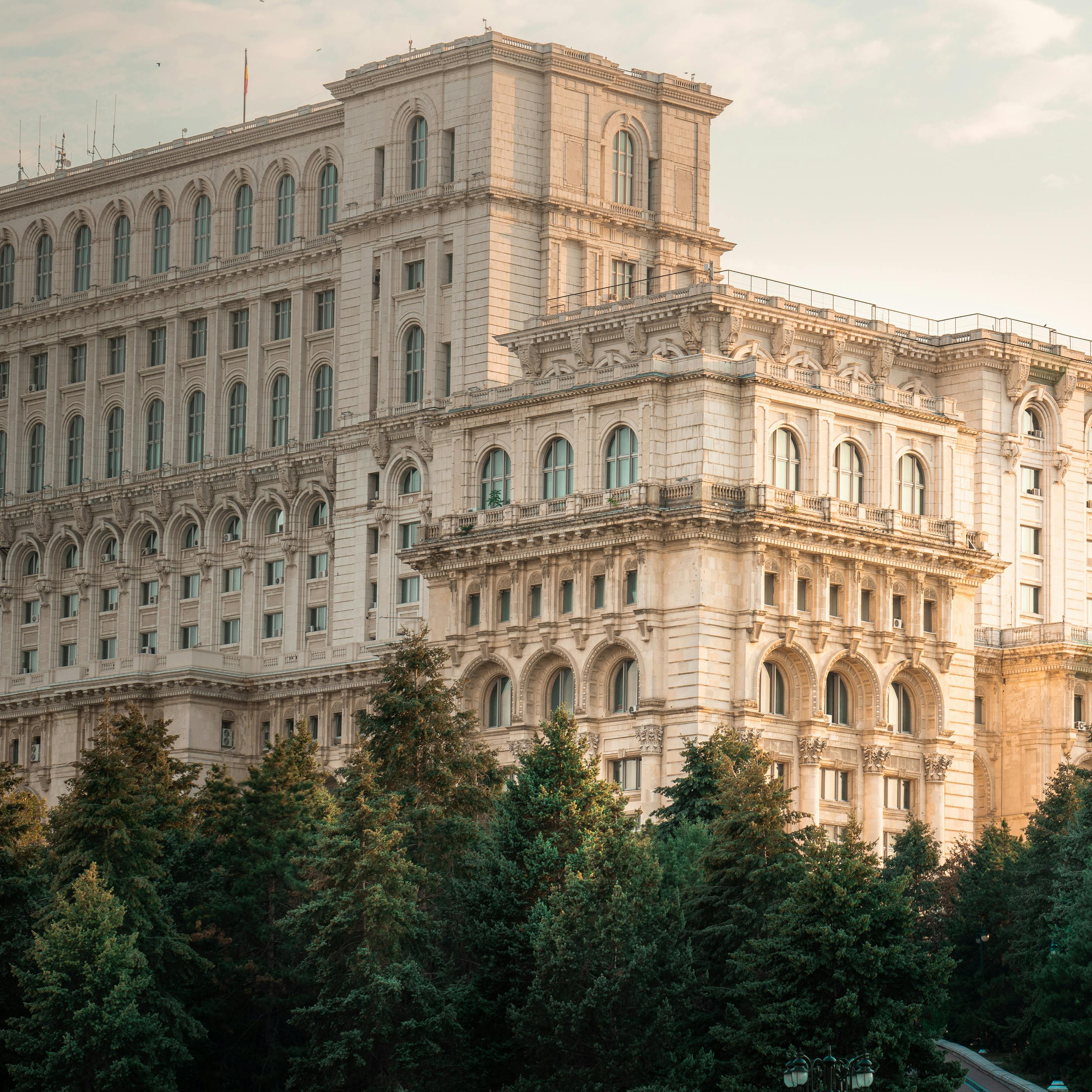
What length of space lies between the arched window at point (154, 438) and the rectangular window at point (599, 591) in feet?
150

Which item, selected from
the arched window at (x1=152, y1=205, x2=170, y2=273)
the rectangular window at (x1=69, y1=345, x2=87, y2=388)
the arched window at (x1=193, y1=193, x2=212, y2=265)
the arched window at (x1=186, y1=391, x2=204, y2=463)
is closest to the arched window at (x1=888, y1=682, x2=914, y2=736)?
the arched window at (x1=186, y1=391, x2=204, y2=463)

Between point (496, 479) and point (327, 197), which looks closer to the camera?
point (496, 479)

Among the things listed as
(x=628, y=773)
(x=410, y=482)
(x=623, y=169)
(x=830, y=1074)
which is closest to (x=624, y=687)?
(x=628, y=773)

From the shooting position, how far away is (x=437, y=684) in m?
105

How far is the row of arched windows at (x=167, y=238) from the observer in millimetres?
158375

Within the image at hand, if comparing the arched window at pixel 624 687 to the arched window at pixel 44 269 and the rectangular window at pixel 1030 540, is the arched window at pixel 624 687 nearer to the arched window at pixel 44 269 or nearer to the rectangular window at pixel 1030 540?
the rectangular window at pixel 1030 540

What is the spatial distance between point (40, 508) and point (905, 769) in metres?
60.2

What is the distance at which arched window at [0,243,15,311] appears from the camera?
578 feet

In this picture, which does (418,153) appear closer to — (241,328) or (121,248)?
(241,328)

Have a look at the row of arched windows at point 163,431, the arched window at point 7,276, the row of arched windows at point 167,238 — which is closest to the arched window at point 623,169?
the row of arched windows at point 167,238

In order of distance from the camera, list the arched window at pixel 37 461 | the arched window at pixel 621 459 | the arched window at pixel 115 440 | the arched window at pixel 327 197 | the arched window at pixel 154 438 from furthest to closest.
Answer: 1. the arched window at pixel 37 461
2. the arched window at pixel 115 440
3. the arched window at pixel 154 438
4. the arched window at pixel 327 197
5. the arched window at pixel 621 459

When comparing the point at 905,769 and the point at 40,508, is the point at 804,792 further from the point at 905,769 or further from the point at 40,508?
the point at 40,508

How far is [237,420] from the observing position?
530 ft

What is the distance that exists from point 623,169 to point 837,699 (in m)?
36.1
